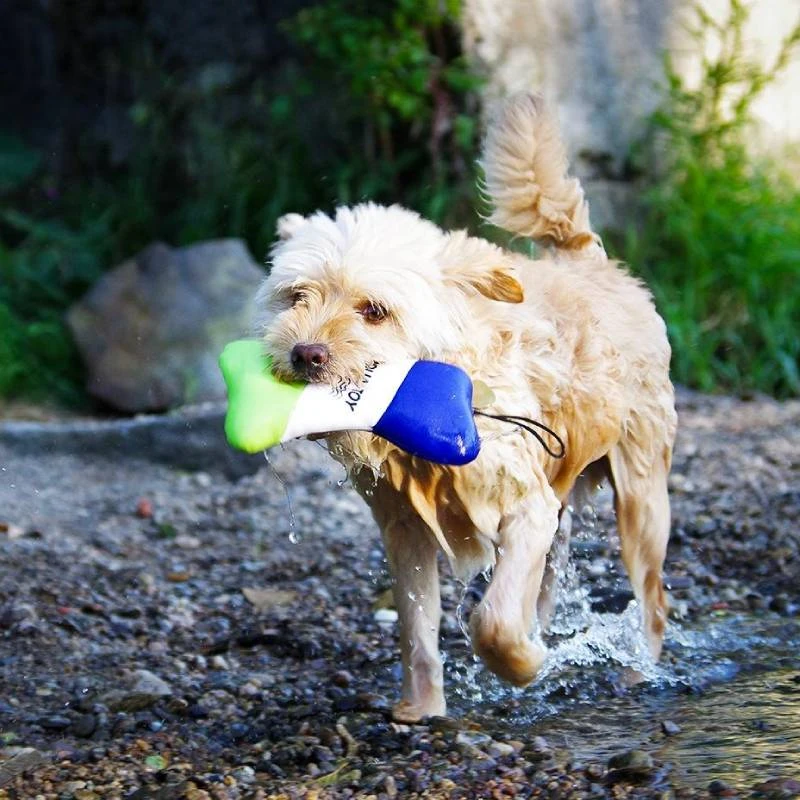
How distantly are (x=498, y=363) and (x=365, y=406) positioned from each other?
518 millimetres

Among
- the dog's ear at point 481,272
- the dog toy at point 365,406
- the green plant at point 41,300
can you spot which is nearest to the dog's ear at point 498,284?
the dog's ear at point 481,272

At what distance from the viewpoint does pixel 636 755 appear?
340 centimetres

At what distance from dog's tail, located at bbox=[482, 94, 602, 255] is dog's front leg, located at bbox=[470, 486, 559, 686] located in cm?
114

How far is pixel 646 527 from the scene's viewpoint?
15.3 ft

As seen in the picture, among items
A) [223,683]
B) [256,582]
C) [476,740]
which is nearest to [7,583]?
[256,582]

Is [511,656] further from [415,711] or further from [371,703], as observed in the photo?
[371,703]

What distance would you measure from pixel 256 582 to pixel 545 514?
196cm

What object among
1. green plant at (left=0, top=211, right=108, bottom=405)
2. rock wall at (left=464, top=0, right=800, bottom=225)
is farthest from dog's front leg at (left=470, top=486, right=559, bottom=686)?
rock wall at (left=464, top=0, right=800, bottom=225)

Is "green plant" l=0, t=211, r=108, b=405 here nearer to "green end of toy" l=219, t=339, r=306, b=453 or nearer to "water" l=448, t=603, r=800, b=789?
"water" l=448, t=603, r=800, b=789

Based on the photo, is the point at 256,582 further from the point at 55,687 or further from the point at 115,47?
the point at 115,47

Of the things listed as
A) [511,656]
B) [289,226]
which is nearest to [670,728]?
[511,656]

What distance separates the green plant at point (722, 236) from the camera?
856 centimetres

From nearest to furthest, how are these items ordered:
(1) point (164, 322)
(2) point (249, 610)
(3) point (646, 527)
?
(3) point (646, 527)
(2) point (249, 610)
(1) point (164, 322)

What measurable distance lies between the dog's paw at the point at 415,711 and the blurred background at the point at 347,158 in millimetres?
3903
